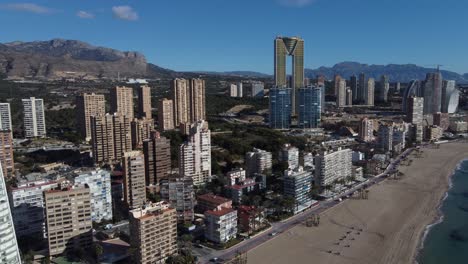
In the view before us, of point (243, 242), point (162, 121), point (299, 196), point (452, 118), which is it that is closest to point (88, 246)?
point (243, 242)

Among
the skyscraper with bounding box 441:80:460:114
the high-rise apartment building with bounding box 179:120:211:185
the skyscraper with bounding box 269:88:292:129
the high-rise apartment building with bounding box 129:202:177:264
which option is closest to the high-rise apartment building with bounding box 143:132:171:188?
the high-rise apartment building with bounding box 179:120:211:185

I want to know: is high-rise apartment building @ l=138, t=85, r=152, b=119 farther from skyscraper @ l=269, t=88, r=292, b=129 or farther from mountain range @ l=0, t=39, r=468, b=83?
mountain range @ l=0, t=39, r=468, b=83

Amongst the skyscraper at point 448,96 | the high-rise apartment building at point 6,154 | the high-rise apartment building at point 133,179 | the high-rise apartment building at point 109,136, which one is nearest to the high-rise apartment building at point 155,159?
the high-rise apartment building at point 133,179

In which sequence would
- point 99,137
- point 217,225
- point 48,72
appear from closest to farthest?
point 217,225 < point 99,137 < point 48,72

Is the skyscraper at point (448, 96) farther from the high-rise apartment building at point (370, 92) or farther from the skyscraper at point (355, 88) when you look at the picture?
the skyscraper at point (355, 88)

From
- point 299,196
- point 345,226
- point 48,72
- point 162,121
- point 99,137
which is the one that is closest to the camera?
point 345,226

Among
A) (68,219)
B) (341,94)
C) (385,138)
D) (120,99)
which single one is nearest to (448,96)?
(341,94)

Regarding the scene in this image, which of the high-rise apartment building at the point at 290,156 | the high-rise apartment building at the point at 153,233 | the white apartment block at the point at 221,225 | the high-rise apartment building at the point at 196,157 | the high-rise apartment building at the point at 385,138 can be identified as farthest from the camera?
the high-rise apartment building at the point at 385,138

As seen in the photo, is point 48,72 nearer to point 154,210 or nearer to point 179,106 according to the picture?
point 179,106
